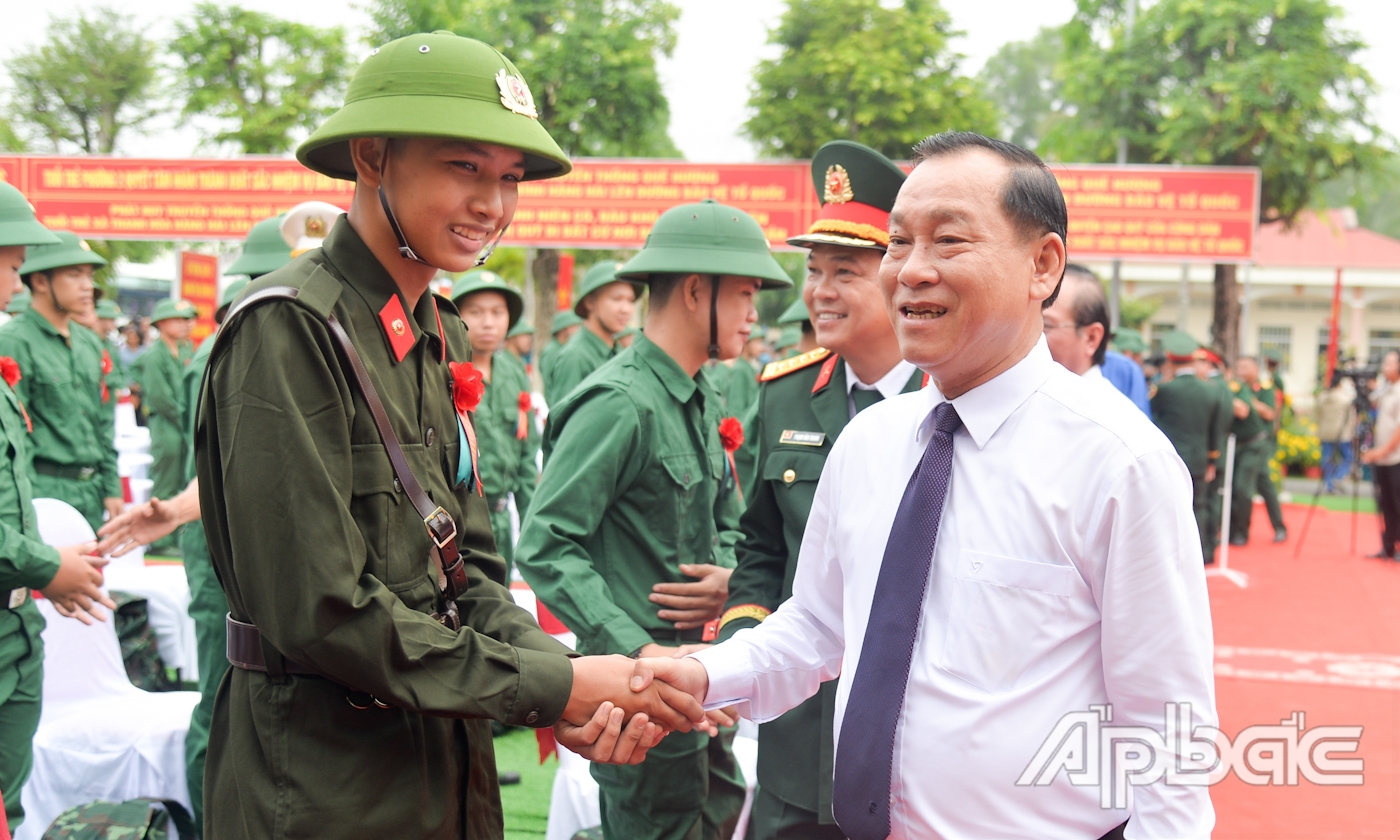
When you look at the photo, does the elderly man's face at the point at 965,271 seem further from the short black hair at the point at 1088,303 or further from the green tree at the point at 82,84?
the green tree at the point at 82,84

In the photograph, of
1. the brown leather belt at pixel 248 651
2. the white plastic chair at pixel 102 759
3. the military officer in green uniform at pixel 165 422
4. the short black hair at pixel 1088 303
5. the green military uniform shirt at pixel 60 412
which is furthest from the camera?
the military officer in green uniform at pixel 165 422

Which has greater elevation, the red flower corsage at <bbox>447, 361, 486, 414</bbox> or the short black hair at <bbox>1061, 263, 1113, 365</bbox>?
the short black hair at <bbox>1061, 263, 1113, 365</bbox>

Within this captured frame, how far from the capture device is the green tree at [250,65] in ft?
82.9

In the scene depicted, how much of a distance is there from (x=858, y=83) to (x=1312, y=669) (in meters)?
16.8

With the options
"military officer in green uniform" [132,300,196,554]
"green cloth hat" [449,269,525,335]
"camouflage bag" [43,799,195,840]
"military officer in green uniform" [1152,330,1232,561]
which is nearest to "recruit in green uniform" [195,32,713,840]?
"camouflage bag" [43,799,195,840]

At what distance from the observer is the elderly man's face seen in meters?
1.73

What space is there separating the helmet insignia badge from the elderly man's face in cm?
76

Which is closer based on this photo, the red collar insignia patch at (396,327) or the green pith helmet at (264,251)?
the red collar insignia patch at (396,327)

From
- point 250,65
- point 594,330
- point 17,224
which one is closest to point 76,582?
point 17,224

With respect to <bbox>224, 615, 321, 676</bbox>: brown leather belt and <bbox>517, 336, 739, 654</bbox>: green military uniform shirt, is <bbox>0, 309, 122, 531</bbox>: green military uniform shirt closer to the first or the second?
<bbox>517, 336, 739, 654</bbox>: green military uniform shirt

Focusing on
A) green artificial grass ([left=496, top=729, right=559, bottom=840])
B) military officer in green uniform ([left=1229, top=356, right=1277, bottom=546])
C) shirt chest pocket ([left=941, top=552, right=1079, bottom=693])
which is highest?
shirt chest pocket ([left=941, top=552, right=1079, bottom=693])

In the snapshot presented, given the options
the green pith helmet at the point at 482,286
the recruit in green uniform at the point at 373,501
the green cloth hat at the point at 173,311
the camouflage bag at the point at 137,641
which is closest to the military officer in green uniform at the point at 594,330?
the green pith helmet at the point at 482,286

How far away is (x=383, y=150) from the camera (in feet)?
6.48

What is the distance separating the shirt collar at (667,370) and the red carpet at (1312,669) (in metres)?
2.78
